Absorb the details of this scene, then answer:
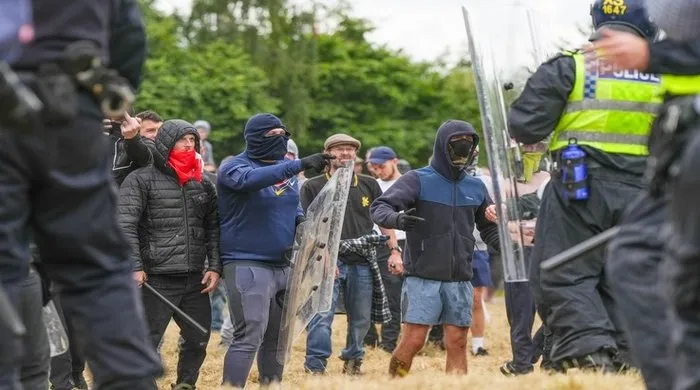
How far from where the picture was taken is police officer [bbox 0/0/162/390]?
14.4ft

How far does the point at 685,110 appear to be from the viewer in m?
4.33

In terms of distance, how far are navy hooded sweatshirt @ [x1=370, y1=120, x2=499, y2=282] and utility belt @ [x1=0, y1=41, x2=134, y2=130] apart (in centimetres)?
575

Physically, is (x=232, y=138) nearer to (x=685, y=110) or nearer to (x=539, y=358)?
(x=539, y=358)

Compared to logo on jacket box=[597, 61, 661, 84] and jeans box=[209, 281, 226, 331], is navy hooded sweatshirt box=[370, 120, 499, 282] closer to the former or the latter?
logo on jacket box=[597, 61, 661, 84]

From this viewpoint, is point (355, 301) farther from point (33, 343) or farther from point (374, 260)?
point (33, 343)

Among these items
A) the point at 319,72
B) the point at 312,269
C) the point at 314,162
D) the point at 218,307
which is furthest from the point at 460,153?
the point at 319,72

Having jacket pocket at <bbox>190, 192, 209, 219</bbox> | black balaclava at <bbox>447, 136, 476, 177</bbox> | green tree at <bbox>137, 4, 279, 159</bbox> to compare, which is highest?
green tree at <bbox>137, 4, 279, 159</bbox>

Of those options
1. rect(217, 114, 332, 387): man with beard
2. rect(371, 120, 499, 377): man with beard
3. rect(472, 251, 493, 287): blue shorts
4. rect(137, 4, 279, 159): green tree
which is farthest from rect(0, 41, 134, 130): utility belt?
rect(137, 4, 279, 159): green tree

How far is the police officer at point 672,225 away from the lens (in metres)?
3.99

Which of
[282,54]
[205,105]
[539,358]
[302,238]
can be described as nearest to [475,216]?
[302,238]

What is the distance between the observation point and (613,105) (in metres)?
6.87

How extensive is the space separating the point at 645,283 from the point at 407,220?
5431 millimetres

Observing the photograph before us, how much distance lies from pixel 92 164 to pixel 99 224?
204mm

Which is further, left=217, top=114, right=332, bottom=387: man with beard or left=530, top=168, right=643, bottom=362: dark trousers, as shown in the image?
left=217, top=114, right=332, bottom=387: man with beard
